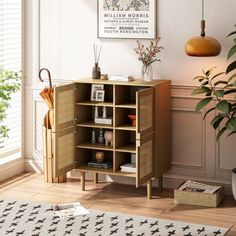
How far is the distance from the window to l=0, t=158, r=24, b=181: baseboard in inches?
3.7

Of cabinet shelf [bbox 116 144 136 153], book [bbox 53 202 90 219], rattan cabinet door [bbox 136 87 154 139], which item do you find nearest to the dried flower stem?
rattan cabinet door [bbox 136 87 154 139]

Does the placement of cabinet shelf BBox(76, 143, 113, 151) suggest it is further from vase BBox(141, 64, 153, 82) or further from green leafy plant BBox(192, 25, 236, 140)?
green leafy plant BBox(192, 25, 236, 140)

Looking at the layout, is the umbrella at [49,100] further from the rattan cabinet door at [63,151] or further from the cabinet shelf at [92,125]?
the cabinet shelf at [92,125]

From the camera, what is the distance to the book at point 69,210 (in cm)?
482

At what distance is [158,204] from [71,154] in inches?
34.7

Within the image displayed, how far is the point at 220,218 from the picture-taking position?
190 inches

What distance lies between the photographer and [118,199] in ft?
17.4

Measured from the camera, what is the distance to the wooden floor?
4879 mm

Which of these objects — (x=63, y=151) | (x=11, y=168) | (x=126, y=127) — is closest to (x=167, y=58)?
(x=126, y=127)

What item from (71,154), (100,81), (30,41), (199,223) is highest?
(30,41)

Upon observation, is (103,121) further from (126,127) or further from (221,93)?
(221,93)

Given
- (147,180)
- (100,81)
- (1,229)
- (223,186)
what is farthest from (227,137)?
(1,229)

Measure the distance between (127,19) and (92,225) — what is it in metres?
1.94

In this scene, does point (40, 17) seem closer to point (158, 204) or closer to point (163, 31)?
point (163, 31)
